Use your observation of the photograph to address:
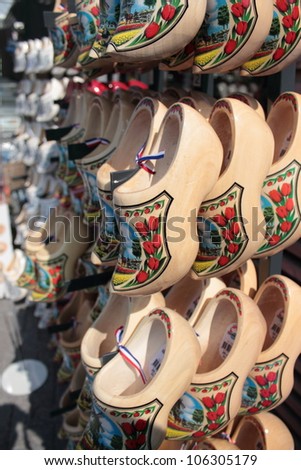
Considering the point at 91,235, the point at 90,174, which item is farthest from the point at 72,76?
the point at 90,174

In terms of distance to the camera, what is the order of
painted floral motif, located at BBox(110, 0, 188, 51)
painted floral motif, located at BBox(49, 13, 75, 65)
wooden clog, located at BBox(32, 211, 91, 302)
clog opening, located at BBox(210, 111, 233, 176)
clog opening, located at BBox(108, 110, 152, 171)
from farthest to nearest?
wooden clog, located at BBox(32, 211, 91, 302) → painted floral motif, located at BBox(49, 13, 75, 65) → clog opening, located at BBox(108, 110, 152, 171) → clog opening, located at BBox(210, 111, 233, 176) → painted floral motif, located at BBox(110, 0, 188, 51)

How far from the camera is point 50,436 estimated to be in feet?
6.24

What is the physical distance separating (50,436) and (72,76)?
1.83 metres

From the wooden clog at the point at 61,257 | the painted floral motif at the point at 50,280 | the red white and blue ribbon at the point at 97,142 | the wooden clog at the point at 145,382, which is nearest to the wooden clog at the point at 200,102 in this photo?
the red white and blue ribbon at the point at 97,142

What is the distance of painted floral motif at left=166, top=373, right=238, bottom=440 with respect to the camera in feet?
2.96

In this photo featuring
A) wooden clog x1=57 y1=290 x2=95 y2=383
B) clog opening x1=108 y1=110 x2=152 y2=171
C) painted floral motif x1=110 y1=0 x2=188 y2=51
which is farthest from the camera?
wooden clog x1=57 y1=290 x2=95 y2=383

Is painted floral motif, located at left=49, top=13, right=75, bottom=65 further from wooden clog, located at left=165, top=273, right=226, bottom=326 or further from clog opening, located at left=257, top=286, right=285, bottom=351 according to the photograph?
clog opening, located at left=257, top=286, right=285, bottom=351

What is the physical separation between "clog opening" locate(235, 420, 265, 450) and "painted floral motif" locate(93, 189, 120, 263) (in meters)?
0.60

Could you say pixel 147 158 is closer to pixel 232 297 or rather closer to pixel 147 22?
pixel 147 22

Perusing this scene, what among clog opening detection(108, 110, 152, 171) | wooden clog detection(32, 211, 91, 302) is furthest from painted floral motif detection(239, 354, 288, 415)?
wooden clog detection(32, 211, 91, 302)

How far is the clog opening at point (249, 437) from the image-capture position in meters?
1.16

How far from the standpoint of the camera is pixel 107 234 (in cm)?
98

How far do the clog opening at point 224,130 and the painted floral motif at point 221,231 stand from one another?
6 cm

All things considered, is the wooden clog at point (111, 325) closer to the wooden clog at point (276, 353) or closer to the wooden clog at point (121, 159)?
the wooden clog at point (121, 159)
